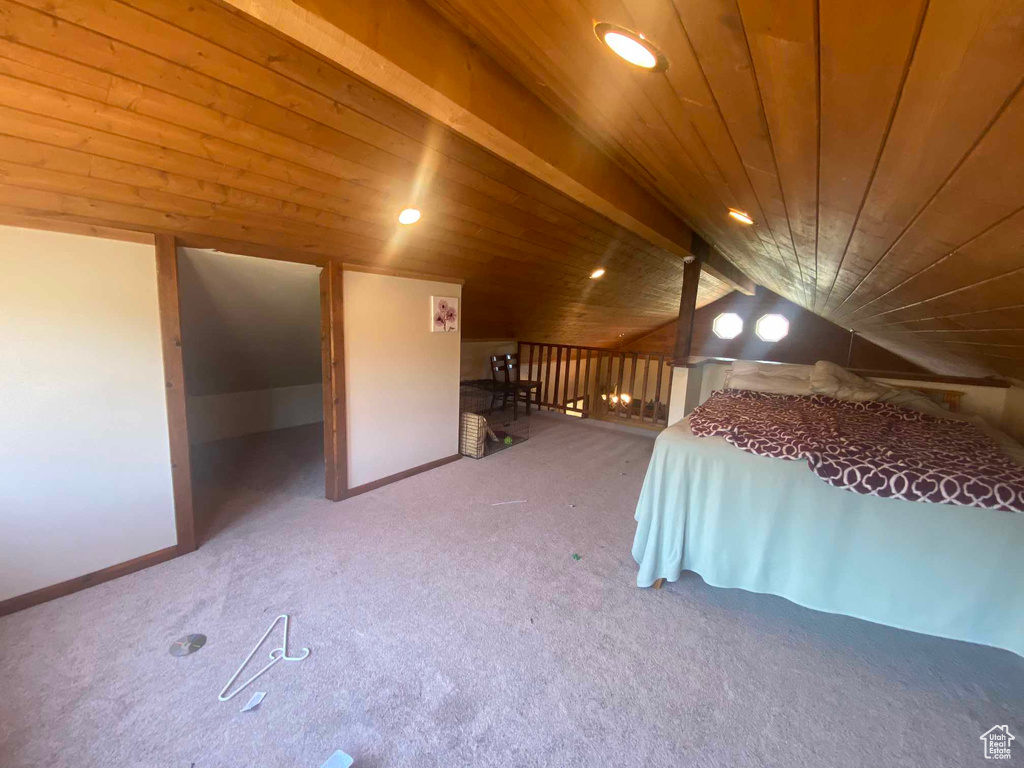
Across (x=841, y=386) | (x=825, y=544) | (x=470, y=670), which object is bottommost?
(x=470, y=670)

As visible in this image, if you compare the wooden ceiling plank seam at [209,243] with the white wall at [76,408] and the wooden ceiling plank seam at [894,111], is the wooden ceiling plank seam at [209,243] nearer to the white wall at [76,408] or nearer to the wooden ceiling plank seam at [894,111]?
the white wall at [76,408]

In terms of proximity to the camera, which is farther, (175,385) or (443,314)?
(443,314)

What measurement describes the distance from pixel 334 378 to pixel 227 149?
4.99 ft

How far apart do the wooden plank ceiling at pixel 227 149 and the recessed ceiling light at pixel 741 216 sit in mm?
811

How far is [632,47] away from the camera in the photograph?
38.1 inches

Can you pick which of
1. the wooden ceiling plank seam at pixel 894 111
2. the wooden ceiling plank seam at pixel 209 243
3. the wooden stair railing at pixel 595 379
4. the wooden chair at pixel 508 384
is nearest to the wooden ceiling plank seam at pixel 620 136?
the wooden ceiling plank seam at pixel 894 111

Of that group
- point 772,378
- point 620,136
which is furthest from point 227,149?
point 772,378

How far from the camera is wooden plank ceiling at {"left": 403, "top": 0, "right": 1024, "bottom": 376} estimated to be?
0.59 metres

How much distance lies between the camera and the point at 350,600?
6.76 feet

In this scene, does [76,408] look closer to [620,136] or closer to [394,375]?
[394,375]

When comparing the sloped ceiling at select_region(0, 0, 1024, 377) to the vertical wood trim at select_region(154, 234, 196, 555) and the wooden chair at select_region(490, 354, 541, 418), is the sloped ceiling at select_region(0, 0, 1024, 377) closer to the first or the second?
the vertical wood trim at select_region(154, 234, 196, 555)

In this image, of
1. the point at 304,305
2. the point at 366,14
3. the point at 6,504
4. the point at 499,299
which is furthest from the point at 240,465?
the point at 366,14

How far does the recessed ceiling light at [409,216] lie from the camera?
8.32 ft

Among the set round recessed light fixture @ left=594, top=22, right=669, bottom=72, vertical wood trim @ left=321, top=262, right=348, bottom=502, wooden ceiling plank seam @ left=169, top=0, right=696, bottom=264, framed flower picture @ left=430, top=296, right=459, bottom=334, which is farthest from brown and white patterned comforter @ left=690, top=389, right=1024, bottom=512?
vertical wood trim @ left=321, top=262, right=348, bottom=502
